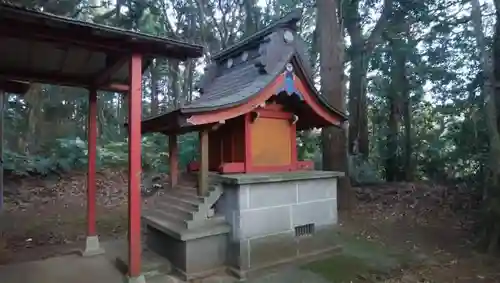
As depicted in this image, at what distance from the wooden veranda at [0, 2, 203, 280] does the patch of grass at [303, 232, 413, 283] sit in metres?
2.70

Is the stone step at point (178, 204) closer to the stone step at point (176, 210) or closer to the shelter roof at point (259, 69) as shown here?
the stone step at point (176, 210)

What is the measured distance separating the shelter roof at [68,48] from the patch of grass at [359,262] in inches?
140

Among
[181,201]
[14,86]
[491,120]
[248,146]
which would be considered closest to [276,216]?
[248,146]

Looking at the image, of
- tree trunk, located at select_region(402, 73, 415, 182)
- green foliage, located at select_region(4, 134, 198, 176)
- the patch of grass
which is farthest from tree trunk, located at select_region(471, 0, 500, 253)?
green foliage, located at select_region(4, 134, 198, 176)

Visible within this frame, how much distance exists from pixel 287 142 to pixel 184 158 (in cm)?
688

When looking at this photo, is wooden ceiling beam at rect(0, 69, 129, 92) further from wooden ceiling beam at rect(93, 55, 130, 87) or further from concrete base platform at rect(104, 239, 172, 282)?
concrete base platform at rect(104, 239, 172, 282)

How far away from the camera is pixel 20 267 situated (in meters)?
4.76

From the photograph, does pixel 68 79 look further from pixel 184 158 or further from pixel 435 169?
pixel 435 169

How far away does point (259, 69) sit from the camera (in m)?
5.66

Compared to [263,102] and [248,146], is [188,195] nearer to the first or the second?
[248,146]

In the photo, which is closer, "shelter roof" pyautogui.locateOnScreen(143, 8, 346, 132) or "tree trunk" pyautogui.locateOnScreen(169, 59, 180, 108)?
"shelter roof" pyautogui.locateOnScreen(143, 8, 346, 132)

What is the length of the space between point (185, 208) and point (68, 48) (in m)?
2.65

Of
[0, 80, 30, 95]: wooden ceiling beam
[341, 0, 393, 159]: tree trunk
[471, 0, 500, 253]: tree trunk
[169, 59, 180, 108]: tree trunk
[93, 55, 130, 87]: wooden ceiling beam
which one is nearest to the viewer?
[93, 55, 130, 87]: wooden ceiling beam

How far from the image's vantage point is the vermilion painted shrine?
13.1 ft
